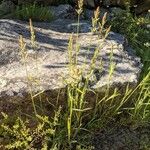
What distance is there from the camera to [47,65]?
15.8 ft

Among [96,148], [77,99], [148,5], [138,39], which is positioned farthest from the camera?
[148,5]

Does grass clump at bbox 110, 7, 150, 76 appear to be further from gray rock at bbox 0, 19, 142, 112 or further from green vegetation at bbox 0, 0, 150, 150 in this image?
green vegetation at bbox 0, 0, 150, 150

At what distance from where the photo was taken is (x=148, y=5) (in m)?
7.65

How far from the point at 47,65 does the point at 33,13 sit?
182 cm

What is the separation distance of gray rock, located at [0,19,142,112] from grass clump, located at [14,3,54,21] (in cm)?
52

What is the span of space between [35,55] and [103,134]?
124cm

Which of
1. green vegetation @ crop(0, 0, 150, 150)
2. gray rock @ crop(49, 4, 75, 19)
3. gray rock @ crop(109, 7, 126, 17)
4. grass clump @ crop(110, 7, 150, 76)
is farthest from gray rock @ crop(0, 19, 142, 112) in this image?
gray rock @ crop(109, 7, 126, 17)

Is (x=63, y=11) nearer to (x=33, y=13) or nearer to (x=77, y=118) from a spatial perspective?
(x=33, y=13)

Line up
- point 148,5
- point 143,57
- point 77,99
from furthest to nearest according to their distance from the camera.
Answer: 1. point 148,5
2. point 143,57
3. point 77,99

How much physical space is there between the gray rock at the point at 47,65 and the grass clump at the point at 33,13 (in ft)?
1.70

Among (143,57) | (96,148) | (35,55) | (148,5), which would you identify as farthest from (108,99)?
(148,5)

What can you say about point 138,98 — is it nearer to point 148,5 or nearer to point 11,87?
point 11,87

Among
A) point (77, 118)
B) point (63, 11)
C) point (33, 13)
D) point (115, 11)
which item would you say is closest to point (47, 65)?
point (77, 118)

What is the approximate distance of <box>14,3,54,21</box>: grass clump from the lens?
632 centimetres
